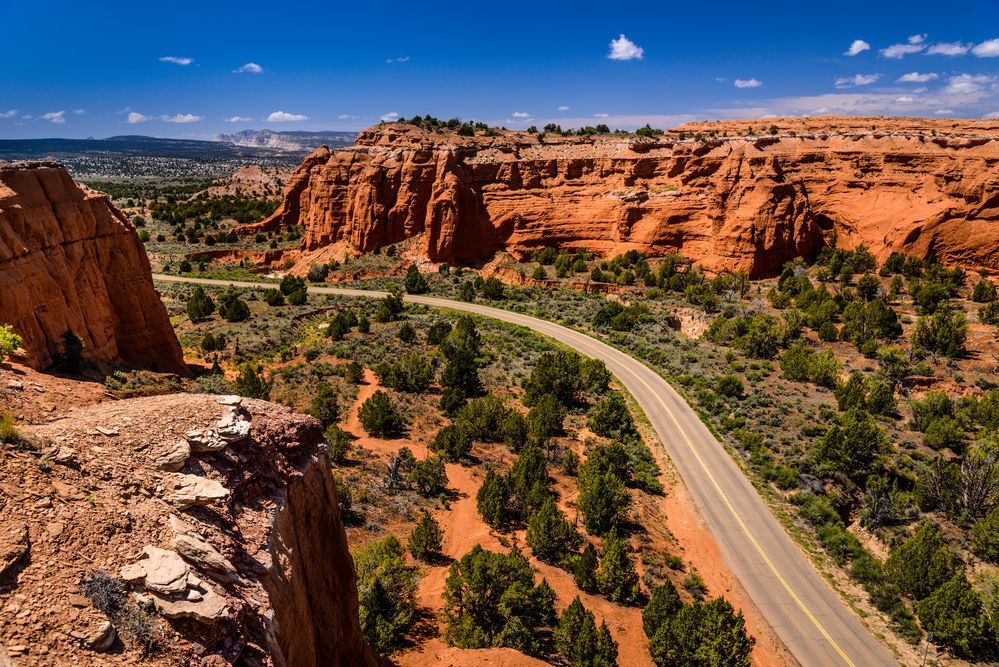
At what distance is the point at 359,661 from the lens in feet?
45.0

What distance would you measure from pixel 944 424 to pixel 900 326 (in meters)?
18.8

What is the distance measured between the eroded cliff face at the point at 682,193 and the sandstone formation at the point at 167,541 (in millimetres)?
67318

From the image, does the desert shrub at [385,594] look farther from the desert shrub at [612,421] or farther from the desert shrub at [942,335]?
the desert shrub at [942,335]

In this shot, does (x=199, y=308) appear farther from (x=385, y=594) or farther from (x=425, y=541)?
(x=385, y=594)

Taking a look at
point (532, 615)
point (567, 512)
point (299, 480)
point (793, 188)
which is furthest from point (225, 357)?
point (793, 188)

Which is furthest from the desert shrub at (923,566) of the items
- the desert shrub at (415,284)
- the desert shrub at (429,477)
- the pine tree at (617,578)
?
the desert shrub at (415,284)

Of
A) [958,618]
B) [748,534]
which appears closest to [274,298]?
[748,534]

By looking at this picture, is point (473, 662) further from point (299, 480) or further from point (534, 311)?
point (534, 311)

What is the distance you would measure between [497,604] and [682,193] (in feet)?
213

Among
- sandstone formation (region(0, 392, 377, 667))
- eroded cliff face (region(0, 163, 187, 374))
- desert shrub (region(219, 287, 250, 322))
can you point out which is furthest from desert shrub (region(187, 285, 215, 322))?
sandstone formation (region(0, 392, 377, 667))

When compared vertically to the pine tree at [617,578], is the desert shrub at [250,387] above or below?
above

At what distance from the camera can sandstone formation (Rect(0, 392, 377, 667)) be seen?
6.45 m

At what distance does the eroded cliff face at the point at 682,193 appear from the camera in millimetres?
63469

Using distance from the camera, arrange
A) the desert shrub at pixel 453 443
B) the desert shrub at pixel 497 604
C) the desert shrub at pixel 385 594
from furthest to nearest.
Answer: the desert shrub at pixel 453 443
the desert shrub at pixel 497 604
the desert shrub at pixel 385 594
